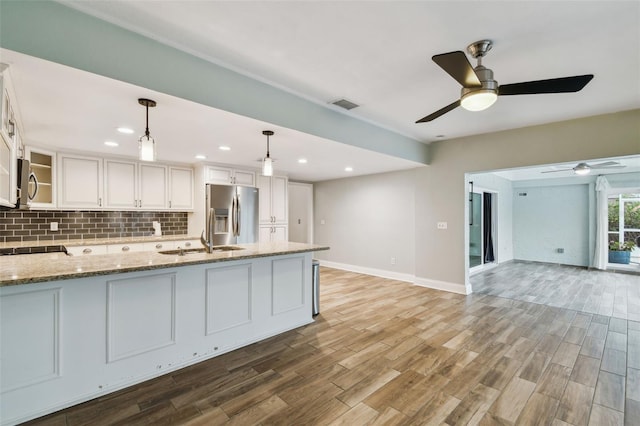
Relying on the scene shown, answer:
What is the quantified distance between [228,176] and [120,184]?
5.45 ft

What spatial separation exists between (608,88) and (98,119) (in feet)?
16.6

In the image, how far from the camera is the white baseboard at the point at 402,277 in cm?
484

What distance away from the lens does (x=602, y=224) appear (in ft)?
22.2

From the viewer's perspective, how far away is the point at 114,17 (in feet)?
6.17

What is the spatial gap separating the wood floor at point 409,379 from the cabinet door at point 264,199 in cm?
282

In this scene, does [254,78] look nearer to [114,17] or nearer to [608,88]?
[114,17]

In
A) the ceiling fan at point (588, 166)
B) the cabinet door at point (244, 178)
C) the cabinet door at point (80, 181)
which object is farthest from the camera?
the ceiling fan at point (588, 166)

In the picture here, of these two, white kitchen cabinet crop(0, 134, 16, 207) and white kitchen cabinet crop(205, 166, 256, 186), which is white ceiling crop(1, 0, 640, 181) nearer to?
white kitchen cabinet crop(0, 134, 16, 207)

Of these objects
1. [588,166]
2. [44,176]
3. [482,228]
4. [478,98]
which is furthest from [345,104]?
[588,166]

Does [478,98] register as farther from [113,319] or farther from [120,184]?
[120,184]

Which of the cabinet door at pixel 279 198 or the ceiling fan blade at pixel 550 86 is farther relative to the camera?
the cabinet door at pixel 279 198

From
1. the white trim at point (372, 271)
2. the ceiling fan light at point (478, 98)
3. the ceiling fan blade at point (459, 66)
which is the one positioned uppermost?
the ceiling fan blade at point (459, 66)

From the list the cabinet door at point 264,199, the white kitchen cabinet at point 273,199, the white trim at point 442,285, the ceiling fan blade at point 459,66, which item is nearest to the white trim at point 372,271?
the white trim at point 442,285

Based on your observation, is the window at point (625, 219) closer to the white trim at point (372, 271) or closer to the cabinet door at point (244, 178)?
the white trim at point (372, 271)
